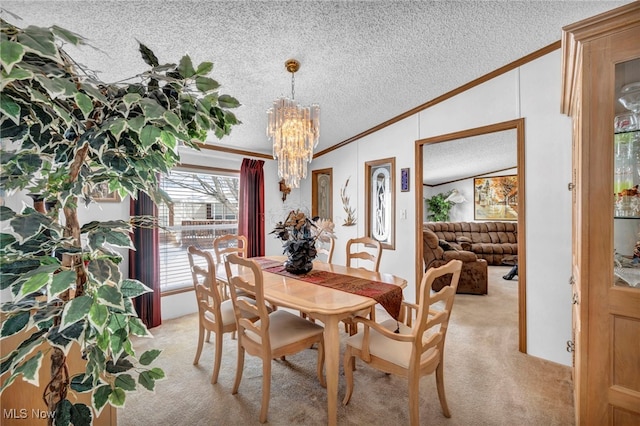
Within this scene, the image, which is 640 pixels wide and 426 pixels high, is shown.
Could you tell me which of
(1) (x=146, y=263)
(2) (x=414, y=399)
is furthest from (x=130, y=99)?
(1) (x=146, y=263)

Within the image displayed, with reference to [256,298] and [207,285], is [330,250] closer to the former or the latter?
[207,285]

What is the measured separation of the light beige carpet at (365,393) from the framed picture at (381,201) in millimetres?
1581

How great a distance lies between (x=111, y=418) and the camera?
4.87ft

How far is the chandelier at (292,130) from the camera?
8.07 ft

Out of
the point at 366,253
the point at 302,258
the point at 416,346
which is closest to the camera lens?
the point at 416,346

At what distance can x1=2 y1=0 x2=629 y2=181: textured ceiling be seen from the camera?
5.48ft

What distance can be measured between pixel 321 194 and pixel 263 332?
3377 millimetres

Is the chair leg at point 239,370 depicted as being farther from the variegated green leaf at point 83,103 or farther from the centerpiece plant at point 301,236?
the variegated green leaf at point 83,103

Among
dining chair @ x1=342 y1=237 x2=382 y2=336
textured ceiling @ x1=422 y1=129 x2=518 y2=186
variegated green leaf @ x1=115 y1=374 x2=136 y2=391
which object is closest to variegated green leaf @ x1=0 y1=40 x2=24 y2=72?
variegated green leaf @ x1=115 y1=374 x2=136 y2=391

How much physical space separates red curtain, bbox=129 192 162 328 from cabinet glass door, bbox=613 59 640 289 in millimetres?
3716

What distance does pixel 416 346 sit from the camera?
1.51 meters

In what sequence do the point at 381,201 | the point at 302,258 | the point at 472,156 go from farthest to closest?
1. the point at 472,156
2. the point at 381,201
3. the point at 302,258

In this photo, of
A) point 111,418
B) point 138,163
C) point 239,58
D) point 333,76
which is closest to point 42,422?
point 111,418

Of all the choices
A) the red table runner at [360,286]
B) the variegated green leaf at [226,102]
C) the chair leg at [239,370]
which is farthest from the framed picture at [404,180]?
the variegated green leaf at [226,102]
